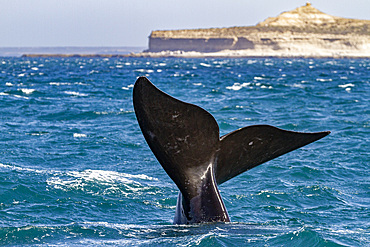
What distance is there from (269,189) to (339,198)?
3.87 ft

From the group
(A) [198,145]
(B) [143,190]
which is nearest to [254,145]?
(A) [198,145]

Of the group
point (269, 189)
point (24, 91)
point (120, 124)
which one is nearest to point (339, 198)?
point (269, 189)

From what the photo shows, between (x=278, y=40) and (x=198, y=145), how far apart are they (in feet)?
497

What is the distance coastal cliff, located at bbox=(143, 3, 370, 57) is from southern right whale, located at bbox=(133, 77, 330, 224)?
472 feet

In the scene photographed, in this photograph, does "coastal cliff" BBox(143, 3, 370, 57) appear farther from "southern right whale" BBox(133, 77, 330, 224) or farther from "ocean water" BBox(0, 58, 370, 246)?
"southern right whale" BBox(133, 77, 330, 224)

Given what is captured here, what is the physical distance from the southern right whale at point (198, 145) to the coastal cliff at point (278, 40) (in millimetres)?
143992

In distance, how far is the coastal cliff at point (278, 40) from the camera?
Result: 5871 inches

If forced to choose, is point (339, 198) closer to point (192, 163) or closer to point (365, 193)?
point (365, 193)

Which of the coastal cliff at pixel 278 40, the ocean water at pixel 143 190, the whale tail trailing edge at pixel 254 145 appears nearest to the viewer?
the whale tail trailing edge at pixel 254 145

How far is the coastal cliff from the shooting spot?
489 ft

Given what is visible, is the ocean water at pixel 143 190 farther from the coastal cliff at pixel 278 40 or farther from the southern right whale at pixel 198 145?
the coastal cliff at pixel 278 40

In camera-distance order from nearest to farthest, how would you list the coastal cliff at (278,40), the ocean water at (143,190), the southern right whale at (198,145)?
the southern right whale at (198,145)
the ocean water at (143,190)
the coastal cliff at (278,40)

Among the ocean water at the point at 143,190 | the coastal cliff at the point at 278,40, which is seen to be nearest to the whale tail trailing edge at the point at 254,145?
the ocean water at the point at 143,190

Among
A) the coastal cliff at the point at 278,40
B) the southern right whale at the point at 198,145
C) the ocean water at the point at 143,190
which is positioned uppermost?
the coastal cliff at the point at 278,40
